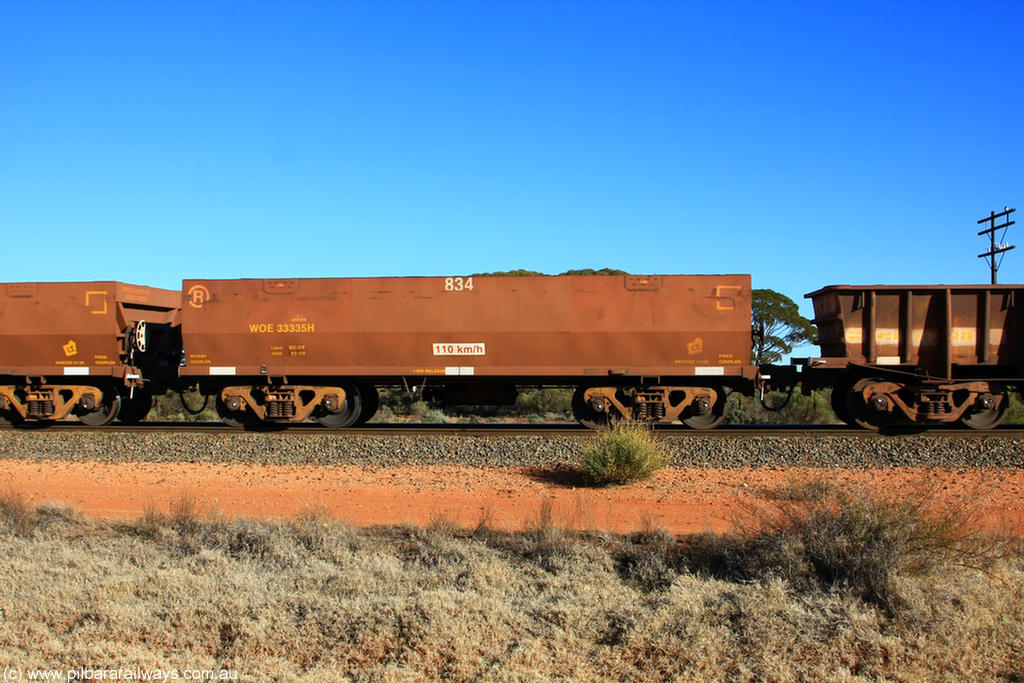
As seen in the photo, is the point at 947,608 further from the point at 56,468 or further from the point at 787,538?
the point at 56,468

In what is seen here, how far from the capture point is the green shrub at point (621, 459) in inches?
398

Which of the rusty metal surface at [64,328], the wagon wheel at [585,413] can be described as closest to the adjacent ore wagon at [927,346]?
the wagon wheel at [585,413]

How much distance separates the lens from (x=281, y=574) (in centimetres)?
594

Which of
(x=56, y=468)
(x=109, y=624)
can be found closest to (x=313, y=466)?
(x=56, y=468)

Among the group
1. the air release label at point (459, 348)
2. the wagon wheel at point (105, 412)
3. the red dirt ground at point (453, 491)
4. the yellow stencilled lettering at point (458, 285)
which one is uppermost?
the yellow stencilled lettering at point (458, 285)

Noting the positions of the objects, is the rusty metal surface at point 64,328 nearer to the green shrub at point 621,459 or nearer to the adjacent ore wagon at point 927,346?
the green shrub at point 621,459

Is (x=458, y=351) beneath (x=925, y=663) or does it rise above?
above

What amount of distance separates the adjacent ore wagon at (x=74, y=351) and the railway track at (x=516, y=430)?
58 cm

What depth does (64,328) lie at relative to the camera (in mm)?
15367

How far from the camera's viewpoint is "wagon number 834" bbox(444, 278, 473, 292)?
14398 millimetres

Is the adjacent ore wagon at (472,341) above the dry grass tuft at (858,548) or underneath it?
above

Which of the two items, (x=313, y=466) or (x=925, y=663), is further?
(x=313, y=466)

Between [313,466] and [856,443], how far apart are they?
9.20 meters

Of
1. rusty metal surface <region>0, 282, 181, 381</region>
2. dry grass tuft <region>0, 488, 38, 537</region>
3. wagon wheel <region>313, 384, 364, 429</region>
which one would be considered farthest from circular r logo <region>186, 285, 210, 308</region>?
dry grass tuft <region>0, 488, 38, 537</region>
